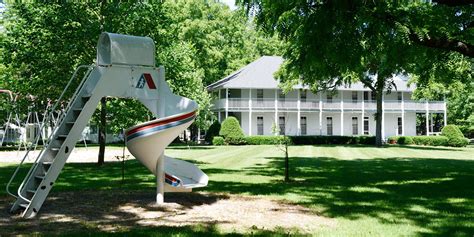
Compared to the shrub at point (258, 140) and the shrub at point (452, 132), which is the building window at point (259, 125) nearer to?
the shrub at point (258, 140)

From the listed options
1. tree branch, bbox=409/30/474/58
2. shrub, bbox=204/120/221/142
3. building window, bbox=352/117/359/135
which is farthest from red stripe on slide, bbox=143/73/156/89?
building window, bbox=352/117/359/135

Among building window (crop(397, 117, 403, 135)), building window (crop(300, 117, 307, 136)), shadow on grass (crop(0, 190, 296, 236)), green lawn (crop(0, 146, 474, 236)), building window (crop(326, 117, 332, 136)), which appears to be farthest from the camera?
building window (crop(397, 117, 403, 135))

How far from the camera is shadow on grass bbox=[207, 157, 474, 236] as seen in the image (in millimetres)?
8217

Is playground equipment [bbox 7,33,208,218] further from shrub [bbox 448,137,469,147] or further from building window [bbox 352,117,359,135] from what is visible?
building window [bbox 352,117,359,135]

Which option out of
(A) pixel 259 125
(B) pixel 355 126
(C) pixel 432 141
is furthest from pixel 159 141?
(B) pixel 355 126

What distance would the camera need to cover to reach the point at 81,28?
17891 millimetres

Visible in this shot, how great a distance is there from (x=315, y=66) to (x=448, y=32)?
3133 mm

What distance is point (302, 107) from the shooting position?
50.0 m

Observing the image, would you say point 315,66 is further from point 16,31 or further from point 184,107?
point 16,31

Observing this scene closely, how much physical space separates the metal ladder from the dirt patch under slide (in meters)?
0.27

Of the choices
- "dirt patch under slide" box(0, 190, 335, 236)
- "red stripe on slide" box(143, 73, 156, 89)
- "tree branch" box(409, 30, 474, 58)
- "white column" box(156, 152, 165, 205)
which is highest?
"tree branch" box(409, 30, 474, 58)

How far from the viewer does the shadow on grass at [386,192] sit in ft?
27.0

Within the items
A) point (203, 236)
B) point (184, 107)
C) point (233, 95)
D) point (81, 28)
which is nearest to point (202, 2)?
point (233, 95)

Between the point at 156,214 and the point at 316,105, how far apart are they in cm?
4345
